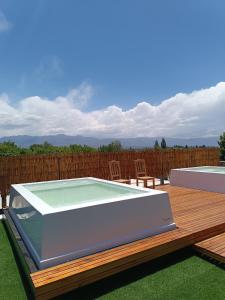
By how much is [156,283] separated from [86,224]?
1068mm

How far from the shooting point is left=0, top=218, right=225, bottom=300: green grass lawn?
8.93ft

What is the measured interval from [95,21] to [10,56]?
11.2ft

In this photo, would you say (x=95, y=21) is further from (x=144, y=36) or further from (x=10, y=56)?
(x=10, y=56)

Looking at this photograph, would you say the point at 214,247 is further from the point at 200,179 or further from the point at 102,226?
the point at 200,179

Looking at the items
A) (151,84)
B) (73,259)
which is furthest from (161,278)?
(151,84)

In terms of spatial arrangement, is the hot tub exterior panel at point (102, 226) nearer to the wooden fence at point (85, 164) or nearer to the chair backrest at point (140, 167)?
the wooden fence at point (85, 164)

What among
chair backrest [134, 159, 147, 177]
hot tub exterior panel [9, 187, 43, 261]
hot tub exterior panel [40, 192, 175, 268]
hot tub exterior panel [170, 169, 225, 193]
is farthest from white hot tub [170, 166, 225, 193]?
hot tub exterior panel [9, 187, 43, 261]

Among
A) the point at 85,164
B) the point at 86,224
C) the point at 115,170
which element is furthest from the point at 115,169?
the point at 86,224

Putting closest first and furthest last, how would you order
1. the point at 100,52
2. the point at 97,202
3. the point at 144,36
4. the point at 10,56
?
the point at 97,202, the point at 10,56, the point at 144,36, the point at 100,52

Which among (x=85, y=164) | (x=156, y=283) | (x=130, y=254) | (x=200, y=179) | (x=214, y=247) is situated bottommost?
(x=156, y=283)

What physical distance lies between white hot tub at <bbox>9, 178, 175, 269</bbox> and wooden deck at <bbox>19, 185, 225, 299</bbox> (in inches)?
4.9

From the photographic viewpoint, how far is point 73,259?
302 centimetres

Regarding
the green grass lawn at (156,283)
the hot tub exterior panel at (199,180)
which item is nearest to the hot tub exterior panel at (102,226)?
the green grass lawn at (156,283)

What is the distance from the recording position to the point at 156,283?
9.63 feet
